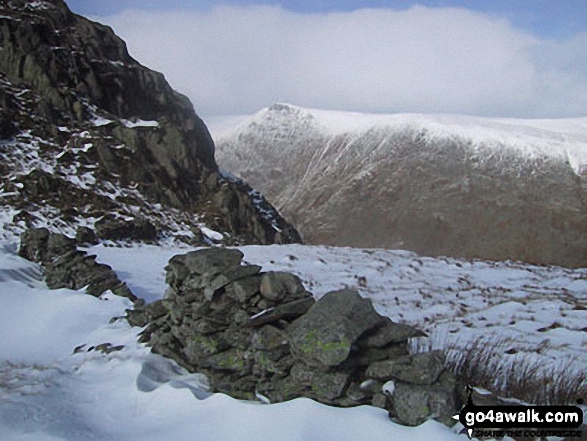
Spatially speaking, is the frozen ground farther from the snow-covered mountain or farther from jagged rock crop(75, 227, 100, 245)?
the snow-covered mountain

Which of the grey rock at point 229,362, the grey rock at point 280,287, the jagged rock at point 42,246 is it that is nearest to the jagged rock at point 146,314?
the grey rock at point 229,362

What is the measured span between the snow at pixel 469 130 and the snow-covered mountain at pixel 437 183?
238 mm

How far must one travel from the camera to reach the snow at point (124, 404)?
495 cm

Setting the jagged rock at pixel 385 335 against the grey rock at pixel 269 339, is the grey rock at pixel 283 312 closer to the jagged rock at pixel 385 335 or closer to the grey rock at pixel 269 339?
the grey rock at pixel 269 339

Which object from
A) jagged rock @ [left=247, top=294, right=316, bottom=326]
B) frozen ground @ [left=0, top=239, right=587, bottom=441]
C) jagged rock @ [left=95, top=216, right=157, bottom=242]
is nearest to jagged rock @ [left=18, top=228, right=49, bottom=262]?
frozen ground @ [left=0, top=239, right=587, bottom=441]

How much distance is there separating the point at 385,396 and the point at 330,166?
91.6m

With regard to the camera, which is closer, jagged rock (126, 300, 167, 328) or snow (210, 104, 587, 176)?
jagged rock (126, 300, 167, 328)

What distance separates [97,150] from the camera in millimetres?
27031

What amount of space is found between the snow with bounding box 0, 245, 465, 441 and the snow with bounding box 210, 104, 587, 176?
86471 millimetres

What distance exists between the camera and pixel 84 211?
72.3 ft

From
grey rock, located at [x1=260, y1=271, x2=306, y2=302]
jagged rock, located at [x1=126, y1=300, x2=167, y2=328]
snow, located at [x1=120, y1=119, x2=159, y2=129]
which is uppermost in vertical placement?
snow, located at [x1=120, y1=119, x2=159, y2=129]

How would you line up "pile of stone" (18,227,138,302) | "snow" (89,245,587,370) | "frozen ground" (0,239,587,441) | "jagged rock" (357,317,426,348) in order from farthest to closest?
"pile of stone" (18,227,138,302) → "snow" (89,245,587,370) → "jagged rock" (357,317,426,348) → "frozen ground" (0,239,587,441)

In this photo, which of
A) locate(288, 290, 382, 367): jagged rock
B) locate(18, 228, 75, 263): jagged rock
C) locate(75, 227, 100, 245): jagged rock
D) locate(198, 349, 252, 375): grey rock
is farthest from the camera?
locate(75, 227, 100, 245): jagged rock

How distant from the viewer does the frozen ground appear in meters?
5.10
